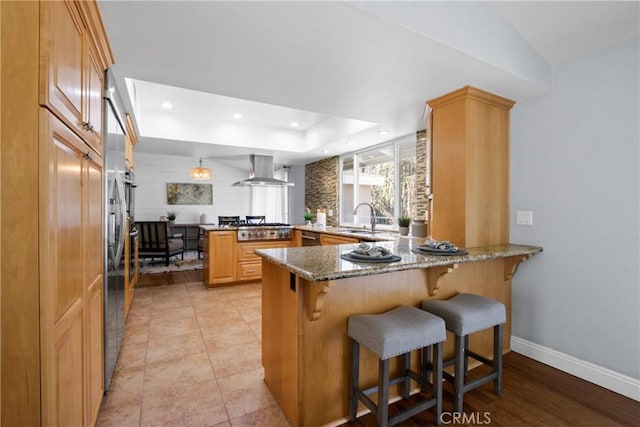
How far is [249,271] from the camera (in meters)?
4.69

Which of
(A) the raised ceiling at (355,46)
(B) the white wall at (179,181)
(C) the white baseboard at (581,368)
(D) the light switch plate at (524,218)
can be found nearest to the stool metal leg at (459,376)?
(C) the white baseboard at (581,368)

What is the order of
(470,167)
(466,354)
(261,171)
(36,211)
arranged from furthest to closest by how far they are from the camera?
(261,171) < (470,167) < (466,354) < (36,211)

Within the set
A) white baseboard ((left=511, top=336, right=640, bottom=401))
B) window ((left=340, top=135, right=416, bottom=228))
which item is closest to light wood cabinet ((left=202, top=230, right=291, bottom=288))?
window ((left=340, top=135, right=416, bottom=228))

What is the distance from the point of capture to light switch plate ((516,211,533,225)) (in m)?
2.51

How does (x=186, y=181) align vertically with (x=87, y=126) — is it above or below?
above

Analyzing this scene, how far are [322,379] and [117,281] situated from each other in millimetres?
1677

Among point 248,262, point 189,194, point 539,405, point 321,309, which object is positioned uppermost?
point 189,194

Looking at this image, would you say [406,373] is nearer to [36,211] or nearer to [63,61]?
[36,211]

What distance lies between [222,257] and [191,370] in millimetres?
2344

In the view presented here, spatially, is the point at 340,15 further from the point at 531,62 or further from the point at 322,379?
the point at 322,379

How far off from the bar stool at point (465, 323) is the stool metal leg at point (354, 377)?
23.4 inches

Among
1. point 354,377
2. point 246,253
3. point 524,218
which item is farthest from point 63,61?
point 246,253

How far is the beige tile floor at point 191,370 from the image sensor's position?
68.9 inches

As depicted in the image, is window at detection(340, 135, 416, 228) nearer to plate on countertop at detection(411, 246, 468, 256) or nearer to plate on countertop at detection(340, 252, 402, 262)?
plate on countertop at detection(411, 246, 468, 256)
